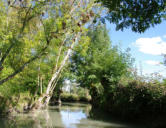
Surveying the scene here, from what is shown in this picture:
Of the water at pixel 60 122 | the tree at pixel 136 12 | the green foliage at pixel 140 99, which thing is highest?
the tree at pixel 136 12

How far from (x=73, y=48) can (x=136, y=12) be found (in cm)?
719

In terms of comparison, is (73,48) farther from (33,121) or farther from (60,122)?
(33,121)

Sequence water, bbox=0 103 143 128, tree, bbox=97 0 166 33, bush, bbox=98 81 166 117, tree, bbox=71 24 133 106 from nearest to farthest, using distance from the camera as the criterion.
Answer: tree, bbox=97 0 166 33 → bush, bbox=98 81 166 117 → water, bbox=0 103 143 128 → tree, bbox=71 24 133 106

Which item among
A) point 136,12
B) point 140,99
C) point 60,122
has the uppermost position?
point 136,12

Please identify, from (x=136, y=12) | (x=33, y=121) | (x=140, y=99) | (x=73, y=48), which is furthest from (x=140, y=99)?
(x=136, y=12)

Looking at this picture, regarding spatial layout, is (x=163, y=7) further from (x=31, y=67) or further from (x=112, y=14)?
(x=31, y=67)

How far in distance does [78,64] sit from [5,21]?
16.9m

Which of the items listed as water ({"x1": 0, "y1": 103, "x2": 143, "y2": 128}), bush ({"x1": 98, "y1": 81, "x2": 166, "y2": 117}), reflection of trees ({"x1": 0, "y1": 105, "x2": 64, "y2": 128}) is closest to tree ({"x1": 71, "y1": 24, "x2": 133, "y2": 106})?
bush ({"x1": 98, "y1": 81, "x2": 166, "y2": 117})

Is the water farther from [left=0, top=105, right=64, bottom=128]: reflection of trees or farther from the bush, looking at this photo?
the bush

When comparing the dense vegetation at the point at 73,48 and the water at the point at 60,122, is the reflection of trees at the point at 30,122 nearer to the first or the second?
the water at the point at 60,122

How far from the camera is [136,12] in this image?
4.11 m

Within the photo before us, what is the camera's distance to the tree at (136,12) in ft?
12.9

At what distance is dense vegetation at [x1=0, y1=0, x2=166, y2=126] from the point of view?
4.39m

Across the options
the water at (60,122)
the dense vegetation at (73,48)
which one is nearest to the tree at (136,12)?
the dense vegetation at (73,48)
